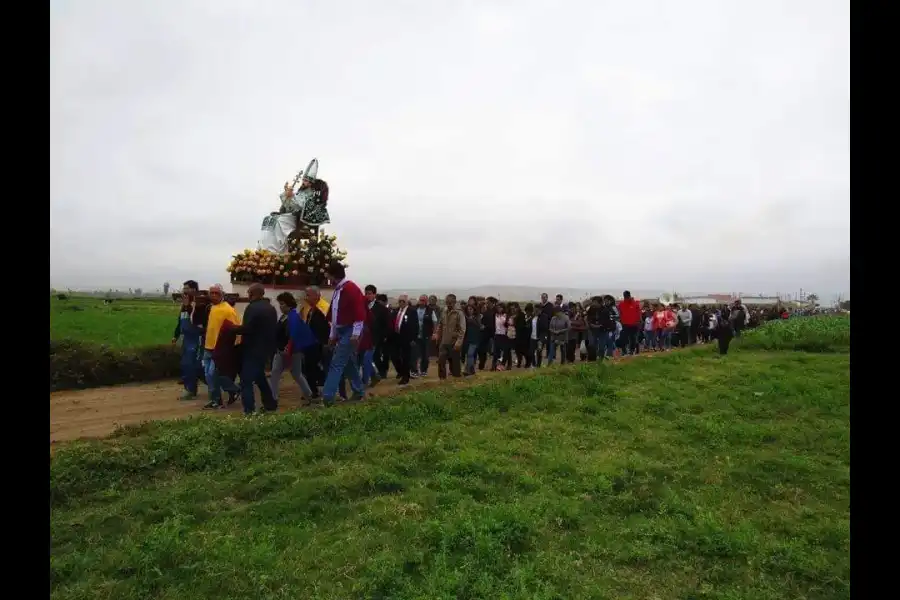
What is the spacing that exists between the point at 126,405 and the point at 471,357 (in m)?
6.82

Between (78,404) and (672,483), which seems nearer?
(672,483)

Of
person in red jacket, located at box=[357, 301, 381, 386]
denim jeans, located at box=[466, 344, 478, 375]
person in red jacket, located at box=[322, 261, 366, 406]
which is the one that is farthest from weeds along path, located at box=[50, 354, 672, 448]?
denim jeans, located at box=[466, 344, 478, 375]

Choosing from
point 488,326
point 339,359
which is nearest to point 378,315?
point 339,359

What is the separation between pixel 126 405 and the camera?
909 cm

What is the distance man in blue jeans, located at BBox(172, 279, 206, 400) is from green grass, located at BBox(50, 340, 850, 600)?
3157mm

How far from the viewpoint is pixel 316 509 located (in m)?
4.62

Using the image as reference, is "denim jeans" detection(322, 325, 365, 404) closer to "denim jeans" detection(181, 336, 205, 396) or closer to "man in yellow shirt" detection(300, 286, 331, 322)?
"man in yellow shirt" detection(300, 286, 331, 322)

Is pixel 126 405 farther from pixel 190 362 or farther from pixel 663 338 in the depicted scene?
pixel 663 338

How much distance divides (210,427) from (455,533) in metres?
3.51

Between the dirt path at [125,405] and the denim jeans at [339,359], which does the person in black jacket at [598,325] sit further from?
the denim jeans at [339,359]

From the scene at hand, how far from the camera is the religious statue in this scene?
43.8 feet
